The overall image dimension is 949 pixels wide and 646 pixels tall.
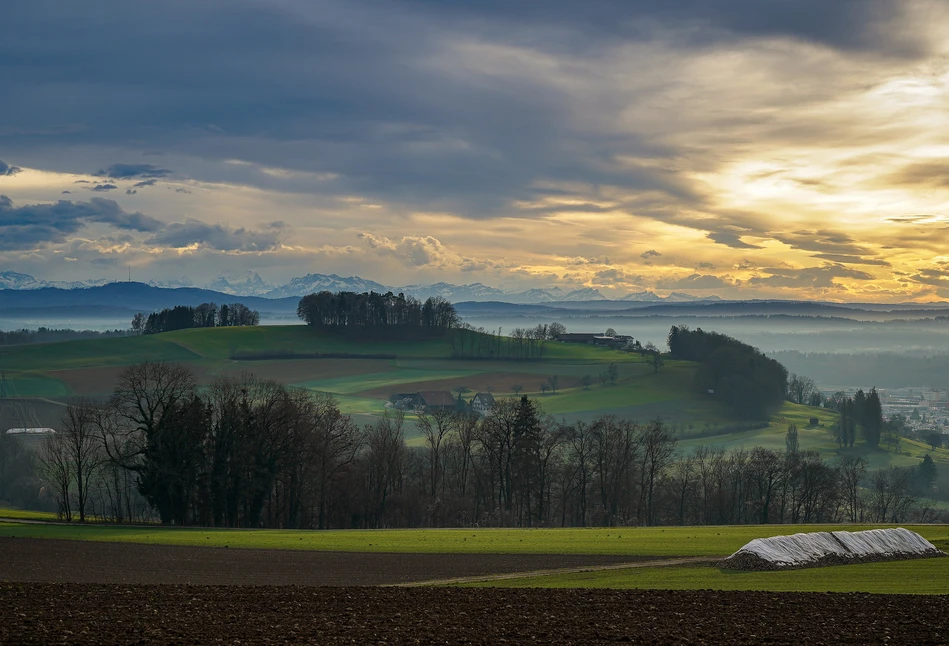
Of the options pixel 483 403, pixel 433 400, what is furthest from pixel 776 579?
pixel 433 400

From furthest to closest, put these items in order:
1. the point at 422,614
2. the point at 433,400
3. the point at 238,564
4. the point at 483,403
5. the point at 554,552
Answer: the point at 433,400, the point at 483,403, the point at 554,552, the point at 238,564, the point at 422,614

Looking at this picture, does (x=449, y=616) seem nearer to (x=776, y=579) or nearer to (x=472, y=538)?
(x=776, y=579)

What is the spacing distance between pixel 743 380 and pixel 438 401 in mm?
65133

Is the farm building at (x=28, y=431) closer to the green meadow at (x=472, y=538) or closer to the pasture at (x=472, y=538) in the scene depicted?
the green meadow at (x=472, y=538)

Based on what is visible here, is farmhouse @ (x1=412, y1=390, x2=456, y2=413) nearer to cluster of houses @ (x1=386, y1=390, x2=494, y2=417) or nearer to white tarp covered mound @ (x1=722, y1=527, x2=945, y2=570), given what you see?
cluster of houses @ (x1=386, y1=390, x2=494, y2=417)

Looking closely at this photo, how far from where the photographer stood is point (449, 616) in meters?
22.7

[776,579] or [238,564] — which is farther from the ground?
[776,579]

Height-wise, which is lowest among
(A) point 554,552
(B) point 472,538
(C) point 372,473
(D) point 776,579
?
(C) point 372,473

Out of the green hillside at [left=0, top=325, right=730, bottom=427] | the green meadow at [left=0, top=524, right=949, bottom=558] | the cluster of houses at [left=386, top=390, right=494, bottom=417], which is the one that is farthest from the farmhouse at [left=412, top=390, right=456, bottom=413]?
the green meadow at [left=0, top=524, right=949, bottom=558]

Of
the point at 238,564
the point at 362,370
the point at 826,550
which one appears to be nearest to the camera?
the point at 826,550

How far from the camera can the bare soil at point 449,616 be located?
20.0m

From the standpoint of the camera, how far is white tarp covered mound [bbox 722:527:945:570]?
1320 inches

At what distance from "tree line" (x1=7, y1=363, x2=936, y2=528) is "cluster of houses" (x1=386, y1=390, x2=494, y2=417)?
5131 cm

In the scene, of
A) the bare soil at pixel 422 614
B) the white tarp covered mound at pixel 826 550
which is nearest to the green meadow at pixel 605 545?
the white tarp covered mound at pixel 826 550
